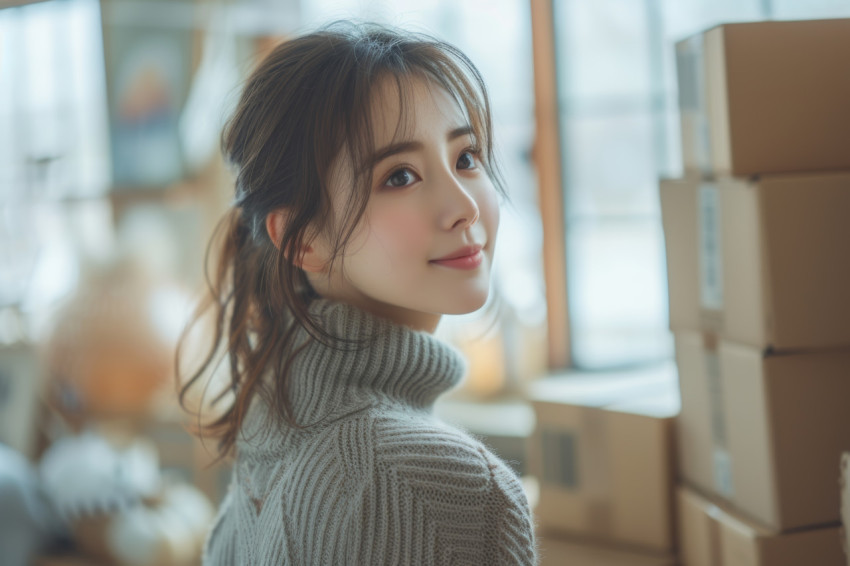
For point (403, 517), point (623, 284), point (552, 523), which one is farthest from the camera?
point (623, 284)

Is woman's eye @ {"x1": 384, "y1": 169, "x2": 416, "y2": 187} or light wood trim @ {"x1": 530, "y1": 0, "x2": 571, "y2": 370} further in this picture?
light wood trim @ {"x1": 530, "y1": 0, "x2": 571, "y2": 370}

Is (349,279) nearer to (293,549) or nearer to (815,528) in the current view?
(293,549)

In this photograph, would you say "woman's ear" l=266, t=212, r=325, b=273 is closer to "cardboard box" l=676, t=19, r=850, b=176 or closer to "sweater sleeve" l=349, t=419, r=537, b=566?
"sweater sleeve" l=349, t=419, r=537, b=566

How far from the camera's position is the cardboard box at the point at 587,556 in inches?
51.7

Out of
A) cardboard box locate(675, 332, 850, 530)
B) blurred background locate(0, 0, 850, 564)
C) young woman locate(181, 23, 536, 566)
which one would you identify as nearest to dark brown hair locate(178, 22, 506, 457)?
young woman locate(181, 23, 536, 566)

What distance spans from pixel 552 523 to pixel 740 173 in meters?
0.70

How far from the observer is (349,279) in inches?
32.9

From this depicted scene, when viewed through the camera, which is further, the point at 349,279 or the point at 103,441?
the point at 103,441

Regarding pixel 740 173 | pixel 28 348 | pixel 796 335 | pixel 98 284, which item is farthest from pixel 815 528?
pixel 28 348

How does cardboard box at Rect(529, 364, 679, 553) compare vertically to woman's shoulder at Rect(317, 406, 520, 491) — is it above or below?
below

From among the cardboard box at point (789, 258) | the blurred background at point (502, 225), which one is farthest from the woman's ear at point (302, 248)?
the blurred background at point (502, 225)

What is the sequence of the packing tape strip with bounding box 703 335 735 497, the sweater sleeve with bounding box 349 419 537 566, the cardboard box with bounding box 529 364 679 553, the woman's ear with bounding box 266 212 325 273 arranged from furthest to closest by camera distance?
the cardboard box with bounding box 529 364 679 553 → the packing tape strip with bounding box 703 335 735 497 → the woman's ear with bounding box 266 212 325 273 → the sweater sleeve with bounding box 349 419 537 566

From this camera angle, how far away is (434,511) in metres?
0.72

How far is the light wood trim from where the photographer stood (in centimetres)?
196
